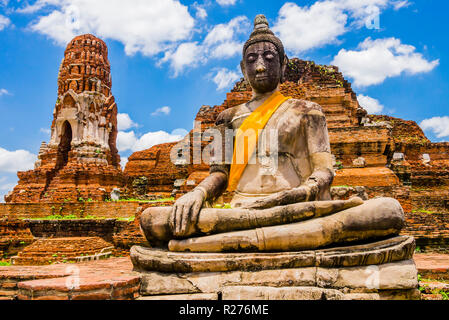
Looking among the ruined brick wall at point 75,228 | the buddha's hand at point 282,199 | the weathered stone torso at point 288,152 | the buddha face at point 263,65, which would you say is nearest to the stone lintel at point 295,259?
the buddha's hand at point 282,199

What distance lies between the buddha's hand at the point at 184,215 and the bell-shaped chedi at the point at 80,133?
1612 centimetres

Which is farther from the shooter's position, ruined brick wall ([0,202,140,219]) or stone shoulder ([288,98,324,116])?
ruined brick wall ([0,202,140,219])

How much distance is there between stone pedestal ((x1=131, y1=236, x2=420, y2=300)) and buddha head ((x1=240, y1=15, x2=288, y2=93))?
1.97 meters

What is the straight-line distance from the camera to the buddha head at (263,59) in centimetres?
405

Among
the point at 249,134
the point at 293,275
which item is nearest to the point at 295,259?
the point at 293,275

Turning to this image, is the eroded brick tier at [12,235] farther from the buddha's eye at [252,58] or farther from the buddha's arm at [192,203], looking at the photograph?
the buddha's eye at [252,58]

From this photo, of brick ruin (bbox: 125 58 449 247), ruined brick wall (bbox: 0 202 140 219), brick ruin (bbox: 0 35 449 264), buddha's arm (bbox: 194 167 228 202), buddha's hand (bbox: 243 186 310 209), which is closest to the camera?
buddha's hand (bbox: 243 186 310 209)

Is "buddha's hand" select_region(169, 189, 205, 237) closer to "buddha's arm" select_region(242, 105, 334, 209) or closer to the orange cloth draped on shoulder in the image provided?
"buddha's arm" select_region(242, 105, 334, 209)

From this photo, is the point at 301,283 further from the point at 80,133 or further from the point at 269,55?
the point at 80,133

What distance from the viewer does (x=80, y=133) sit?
2098 centimetres

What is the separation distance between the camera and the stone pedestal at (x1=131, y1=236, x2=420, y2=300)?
106 inches

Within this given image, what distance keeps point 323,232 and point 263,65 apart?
76.3 inches

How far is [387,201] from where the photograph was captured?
3.04 m

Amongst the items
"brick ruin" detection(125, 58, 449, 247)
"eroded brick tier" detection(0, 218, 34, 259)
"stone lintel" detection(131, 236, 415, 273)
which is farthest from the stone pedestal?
"eroded brick tier" detection(0, 218, 34, 259)
